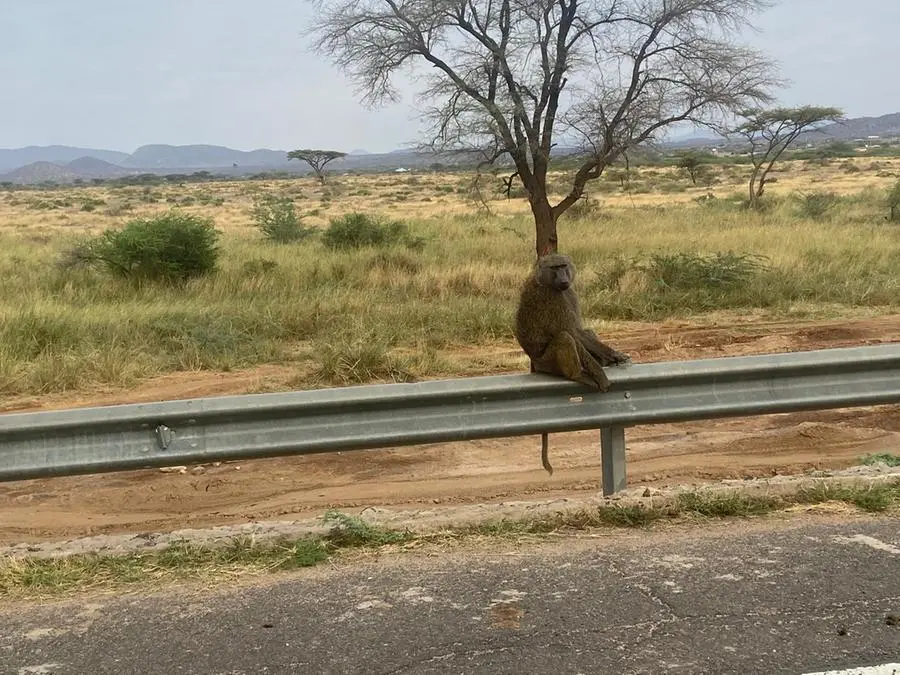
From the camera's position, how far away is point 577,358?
4.30 metres

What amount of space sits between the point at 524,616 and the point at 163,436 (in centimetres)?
187

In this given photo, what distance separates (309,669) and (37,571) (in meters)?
1.52

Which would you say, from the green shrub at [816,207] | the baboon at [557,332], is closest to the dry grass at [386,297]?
the green shrub at [816,207]

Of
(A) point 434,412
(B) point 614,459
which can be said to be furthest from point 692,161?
(A) point 434,412

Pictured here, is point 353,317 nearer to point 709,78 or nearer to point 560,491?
point 560,491

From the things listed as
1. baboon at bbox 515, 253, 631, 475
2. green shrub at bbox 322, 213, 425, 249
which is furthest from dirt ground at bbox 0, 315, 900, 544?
green shrub at bbox 322, 213, 425, 249

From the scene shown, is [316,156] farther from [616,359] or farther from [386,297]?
[616,359]

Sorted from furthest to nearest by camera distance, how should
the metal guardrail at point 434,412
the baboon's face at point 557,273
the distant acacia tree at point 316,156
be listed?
the distant acacia tree at point 316,156
the baboon's face at point 557,273
the metal guardrail at point 434,412

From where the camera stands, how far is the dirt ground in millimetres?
5387

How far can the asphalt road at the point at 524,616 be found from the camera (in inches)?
111

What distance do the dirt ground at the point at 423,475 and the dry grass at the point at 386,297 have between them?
209 centimetres

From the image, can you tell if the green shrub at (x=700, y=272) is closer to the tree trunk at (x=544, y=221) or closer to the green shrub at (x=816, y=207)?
the tree trunk at (x=544, y=221)

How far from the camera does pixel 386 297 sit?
12.2 m

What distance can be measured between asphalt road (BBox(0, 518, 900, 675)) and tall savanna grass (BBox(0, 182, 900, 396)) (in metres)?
4.92
